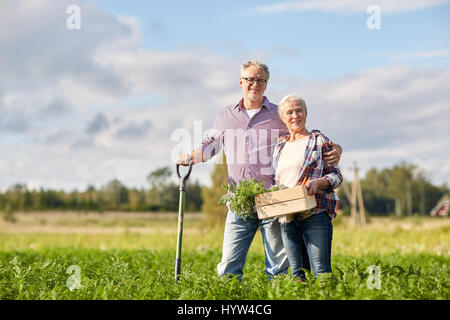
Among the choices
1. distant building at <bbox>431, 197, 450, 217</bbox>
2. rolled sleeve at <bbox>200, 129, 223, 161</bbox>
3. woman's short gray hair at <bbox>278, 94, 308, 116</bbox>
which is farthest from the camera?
distant building at <bbox>431, 197, 450, 217</bbox>

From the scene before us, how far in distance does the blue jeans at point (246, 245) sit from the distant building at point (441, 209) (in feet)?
174

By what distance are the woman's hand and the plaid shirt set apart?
44 mm

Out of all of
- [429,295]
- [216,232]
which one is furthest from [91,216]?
[429,295]

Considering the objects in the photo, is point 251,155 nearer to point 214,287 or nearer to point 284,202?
point 284,202

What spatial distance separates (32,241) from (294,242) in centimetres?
1217

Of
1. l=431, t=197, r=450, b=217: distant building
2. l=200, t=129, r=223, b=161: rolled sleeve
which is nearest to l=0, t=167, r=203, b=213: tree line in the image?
l=200, t=129, r=223, b=161: rolled sleeve

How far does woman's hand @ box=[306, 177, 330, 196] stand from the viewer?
158 inches

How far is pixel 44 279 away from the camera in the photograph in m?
4.74

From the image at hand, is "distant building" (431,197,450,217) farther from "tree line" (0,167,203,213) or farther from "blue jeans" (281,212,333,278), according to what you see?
"blue jeans" (281,212,333,278)

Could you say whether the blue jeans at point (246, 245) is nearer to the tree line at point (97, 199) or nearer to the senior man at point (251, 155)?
the senior man at point (251, 155)

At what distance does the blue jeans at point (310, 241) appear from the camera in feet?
13.6

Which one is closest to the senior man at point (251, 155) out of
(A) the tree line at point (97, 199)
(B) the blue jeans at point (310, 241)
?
(B) the blue jeans at point (310, 241)

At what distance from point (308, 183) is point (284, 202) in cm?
25
